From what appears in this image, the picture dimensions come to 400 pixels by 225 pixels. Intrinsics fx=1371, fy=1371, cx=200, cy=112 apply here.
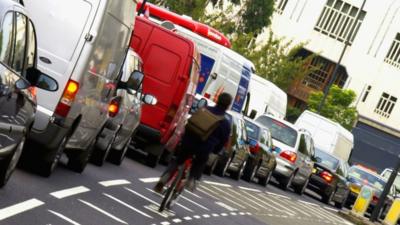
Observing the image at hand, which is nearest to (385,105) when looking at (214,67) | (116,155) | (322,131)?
(322,131)

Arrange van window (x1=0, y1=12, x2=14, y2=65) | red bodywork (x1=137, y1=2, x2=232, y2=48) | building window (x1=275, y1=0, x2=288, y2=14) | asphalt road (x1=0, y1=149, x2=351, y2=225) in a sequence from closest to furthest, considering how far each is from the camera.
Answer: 1. van window (x1=0, y1=12, x2=14, y2=65)
2. asphalt road (x1=0, y1=149, x2=351, y2=225)
3. red bodywork (x1=137, y1=2, x2=232, y2=48)
4. building window (x1=275, y1=0, x2=288, y2=14)

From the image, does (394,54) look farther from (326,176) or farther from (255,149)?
(255,149)

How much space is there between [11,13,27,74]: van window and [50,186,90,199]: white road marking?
2.30m

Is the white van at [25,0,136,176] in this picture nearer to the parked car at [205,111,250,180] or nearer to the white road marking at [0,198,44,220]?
the white road marking at [0,198,44,220]

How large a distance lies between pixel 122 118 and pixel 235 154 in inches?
394

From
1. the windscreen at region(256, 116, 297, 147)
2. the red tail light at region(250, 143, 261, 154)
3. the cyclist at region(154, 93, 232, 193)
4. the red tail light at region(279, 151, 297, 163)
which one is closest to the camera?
the cyclist at region(154, 93, 232, 193)

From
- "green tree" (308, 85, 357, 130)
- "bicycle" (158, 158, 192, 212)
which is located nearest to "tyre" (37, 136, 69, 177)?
"bicycle" (158, 158, 192, 212)

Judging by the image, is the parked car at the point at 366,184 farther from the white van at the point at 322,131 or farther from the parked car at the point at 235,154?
the parked car at the point at 235,154

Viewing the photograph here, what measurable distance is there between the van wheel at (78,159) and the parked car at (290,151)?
16.9 m

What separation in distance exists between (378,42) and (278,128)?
59.2m

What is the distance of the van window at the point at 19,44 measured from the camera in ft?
38.6

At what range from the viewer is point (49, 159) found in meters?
14.9

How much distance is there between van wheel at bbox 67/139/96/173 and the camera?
17.2 metres

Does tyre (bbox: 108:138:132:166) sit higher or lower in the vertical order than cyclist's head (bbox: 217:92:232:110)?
lower
